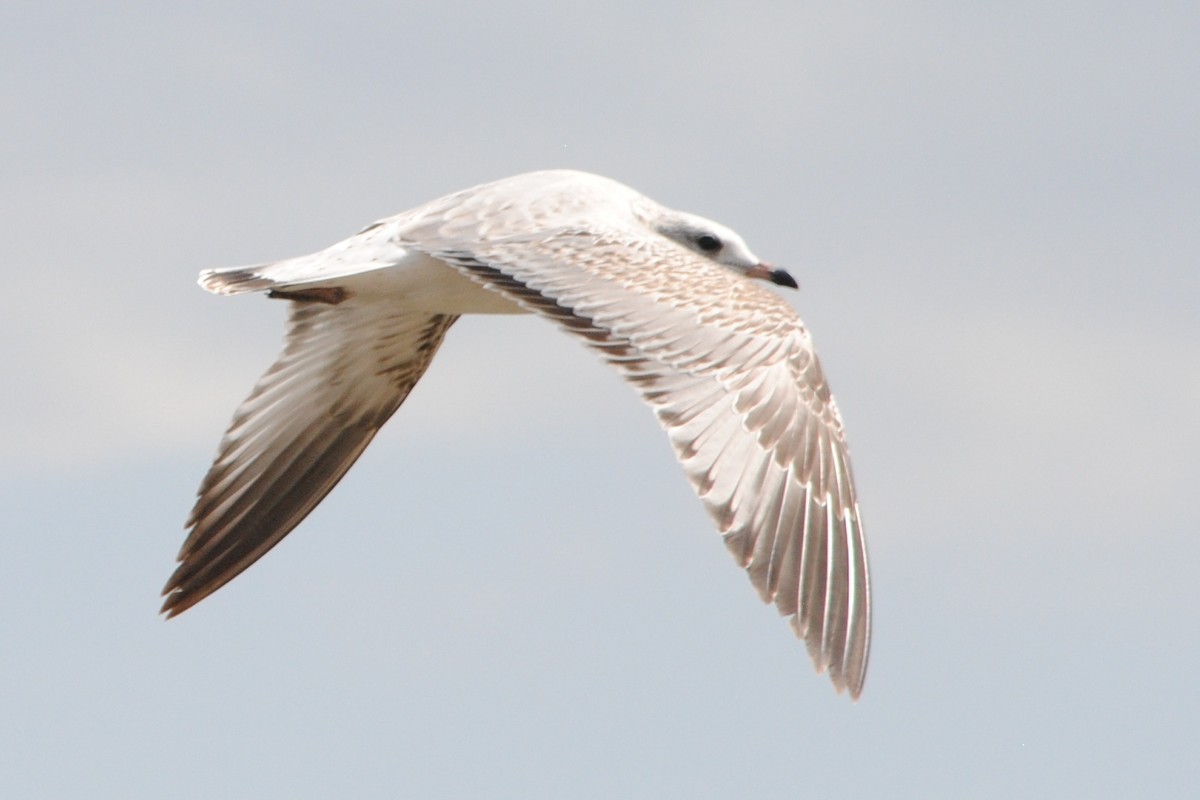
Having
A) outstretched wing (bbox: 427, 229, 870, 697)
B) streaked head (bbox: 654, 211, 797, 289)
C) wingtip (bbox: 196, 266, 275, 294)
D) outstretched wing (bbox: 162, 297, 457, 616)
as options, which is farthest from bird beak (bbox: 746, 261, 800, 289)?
wingtip (bbox: 196, 266, 275, 294)

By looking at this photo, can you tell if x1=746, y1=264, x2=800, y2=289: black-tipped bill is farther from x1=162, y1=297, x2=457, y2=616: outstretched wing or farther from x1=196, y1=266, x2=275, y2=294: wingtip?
x1=196, y1=266, x2=275, y2=294: wingtip

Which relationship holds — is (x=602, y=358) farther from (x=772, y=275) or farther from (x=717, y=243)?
(x=772, y=275)

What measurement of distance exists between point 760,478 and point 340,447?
3.63 meters

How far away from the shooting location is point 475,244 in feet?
32.7

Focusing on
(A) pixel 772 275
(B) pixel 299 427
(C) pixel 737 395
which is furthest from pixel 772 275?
(B) pixel 299 427

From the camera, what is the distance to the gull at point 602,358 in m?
8.60

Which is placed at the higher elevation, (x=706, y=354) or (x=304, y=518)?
(x=706, y=354)

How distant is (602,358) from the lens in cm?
886

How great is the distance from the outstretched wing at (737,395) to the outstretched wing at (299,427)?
1.80 metres

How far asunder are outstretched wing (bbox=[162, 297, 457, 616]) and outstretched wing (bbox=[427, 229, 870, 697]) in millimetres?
1796

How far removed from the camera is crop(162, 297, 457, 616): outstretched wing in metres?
11.4

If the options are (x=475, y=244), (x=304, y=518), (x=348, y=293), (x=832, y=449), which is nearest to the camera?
(x=832, y=449)

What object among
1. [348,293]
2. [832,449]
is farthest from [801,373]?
[348,293]

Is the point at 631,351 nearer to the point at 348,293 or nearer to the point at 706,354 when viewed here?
the point at 706,354
